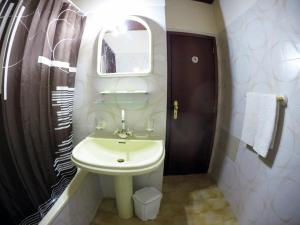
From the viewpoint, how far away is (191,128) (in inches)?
70.9

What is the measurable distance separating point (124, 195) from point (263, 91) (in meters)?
1.39

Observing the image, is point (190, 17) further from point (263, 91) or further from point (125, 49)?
point (263, 91)

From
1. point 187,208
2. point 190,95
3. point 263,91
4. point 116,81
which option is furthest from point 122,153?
point 263,91

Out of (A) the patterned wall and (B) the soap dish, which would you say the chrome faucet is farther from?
(A) the patterned wall

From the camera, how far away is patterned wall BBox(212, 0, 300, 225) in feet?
2.78

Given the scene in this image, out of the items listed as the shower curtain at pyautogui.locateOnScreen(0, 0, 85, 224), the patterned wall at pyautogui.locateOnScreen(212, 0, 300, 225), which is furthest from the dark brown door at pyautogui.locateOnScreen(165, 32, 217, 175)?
the shower curtain at pyautogui.locateOnScreen(0, 0, 85, 224)

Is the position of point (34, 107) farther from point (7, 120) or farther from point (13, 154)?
point (13, 154)

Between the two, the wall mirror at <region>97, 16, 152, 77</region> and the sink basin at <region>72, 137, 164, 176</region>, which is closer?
the sink basin at <region>72, 137, 164, 176</region>

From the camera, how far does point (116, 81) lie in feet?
4.06

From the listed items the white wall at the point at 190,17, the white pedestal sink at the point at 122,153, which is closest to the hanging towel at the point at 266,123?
the white pedestal sink at the point at 122,153

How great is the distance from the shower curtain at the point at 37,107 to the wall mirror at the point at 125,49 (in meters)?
0.24

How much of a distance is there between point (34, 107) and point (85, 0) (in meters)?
1.02

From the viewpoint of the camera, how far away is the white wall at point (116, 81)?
3.92 feet

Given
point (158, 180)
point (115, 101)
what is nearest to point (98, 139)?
point (115, 101)
